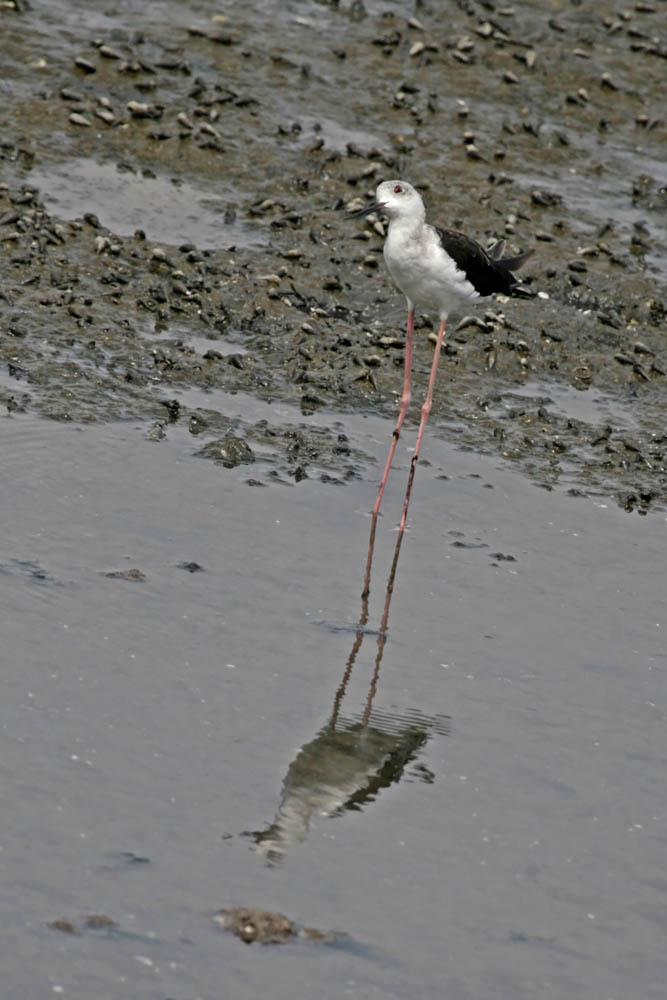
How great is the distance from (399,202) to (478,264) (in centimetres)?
89

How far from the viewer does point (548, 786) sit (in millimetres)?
7340

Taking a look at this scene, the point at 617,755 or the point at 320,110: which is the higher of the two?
the point at 320,110

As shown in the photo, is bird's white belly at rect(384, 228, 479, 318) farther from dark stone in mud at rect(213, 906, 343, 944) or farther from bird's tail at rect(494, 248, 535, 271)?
dark stone in mud at rect(213, 906, 343, 944)

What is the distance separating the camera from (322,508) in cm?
1036

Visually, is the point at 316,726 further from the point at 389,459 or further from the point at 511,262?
the point at 511,262

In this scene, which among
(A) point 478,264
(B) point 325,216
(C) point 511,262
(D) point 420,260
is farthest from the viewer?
(B) point 325,216

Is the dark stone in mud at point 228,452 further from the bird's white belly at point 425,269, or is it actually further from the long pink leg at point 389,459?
the bird's white belly at point 425,269

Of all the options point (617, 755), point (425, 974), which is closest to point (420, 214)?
point (617, 755)

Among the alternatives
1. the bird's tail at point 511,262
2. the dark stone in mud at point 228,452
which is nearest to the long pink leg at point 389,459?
the bird's tail at point 511,262

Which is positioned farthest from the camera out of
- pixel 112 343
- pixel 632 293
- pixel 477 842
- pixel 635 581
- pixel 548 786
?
pixel 632 293

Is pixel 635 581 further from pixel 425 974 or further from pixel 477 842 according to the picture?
pixel 425 974

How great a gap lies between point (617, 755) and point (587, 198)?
9577mm

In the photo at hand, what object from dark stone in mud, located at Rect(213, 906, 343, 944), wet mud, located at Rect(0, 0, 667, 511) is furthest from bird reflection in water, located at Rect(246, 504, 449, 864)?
wet mud, located at Rect(0, 0, 667, 511)

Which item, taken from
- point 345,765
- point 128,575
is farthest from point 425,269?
point 345,765
